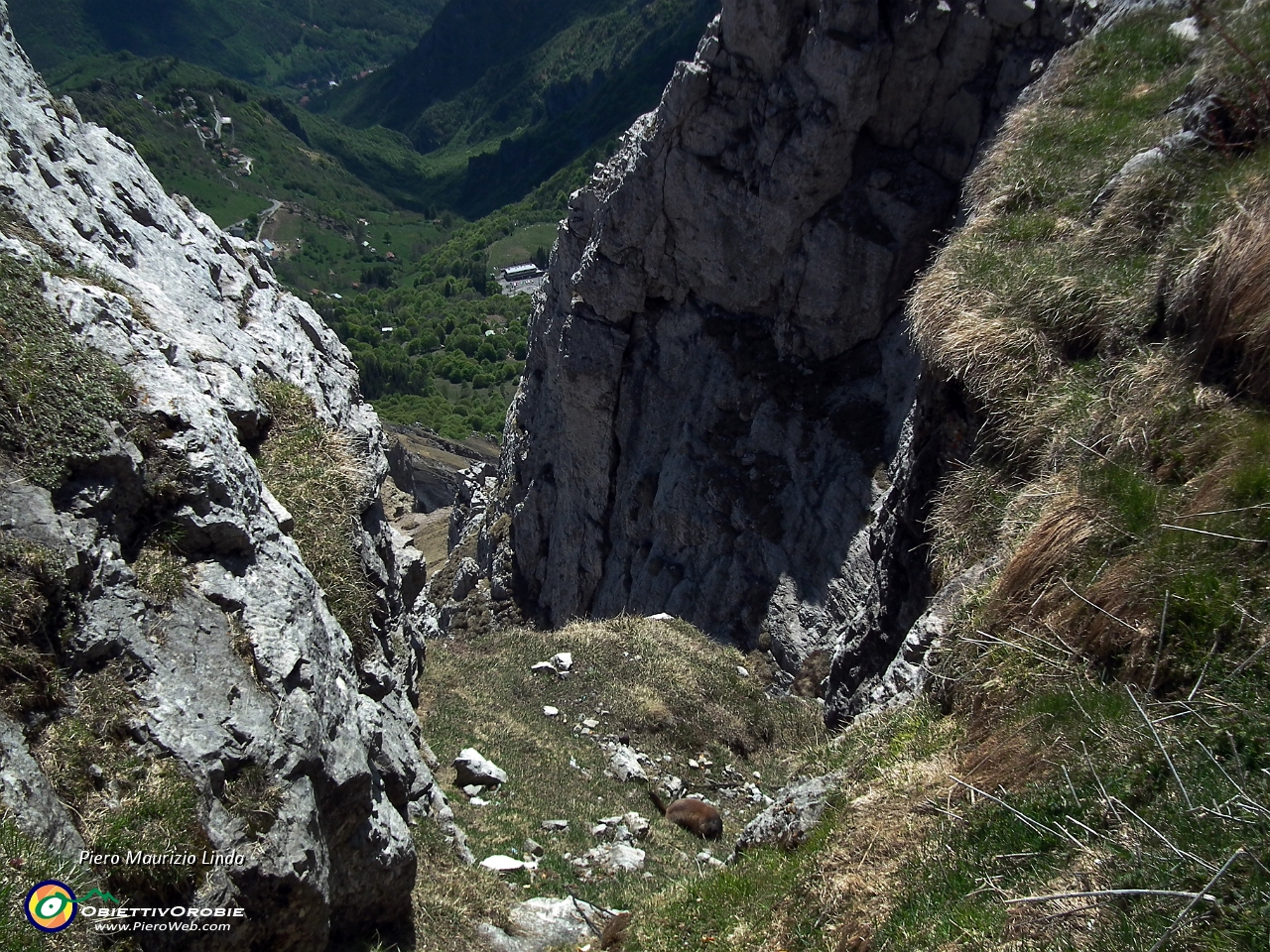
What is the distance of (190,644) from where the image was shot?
7.22m

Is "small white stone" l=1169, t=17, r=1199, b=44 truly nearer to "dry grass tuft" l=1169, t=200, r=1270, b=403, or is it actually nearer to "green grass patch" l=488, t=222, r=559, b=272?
"dry grass tuft" l=1169, t=200, r=1270, b=403

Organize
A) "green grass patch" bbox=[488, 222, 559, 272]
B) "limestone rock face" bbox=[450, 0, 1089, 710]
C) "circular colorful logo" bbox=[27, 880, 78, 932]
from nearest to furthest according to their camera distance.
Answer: "circular colorful logo" bbox=[27, 880, 78, 932] → "limestone rock face" bbox=[450, 0, 1089, 710] → "green grass patch" bbox=[488, 222, 559, 272]

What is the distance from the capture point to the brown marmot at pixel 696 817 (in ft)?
42.9

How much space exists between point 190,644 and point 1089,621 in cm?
675

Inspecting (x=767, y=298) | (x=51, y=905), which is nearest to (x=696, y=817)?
(x=51, y=905)

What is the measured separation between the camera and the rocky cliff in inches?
251

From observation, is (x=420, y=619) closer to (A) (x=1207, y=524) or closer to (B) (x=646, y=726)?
(B) (x=646, y=726)

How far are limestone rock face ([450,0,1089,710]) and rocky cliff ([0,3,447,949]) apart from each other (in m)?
13.7

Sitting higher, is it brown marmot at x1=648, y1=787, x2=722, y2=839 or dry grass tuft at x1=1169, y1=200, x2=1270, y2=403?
dry grass tuft at x1=1169, y1=200, x2=1270, y2=403

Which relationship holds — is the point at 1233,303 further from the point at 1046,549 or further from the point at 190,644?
the point at 190,644

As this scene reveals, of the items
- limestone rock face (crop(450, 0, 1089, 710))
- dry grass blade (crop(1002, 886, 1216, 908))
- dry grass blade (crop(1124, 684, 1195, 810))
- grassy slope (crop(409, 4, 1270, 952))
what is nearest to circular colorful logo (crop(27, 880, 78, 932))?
grassy slope (crop(409, 4, 1270, 952))

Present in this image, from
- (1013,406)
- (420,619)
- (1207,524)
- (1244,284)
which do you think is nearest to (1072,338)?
(1013,406)

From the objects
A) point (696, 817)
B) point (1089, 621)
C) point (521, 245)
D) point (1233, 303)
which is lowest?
point (696, 817)

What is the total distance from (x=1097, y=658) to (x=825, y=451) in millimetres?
18798
